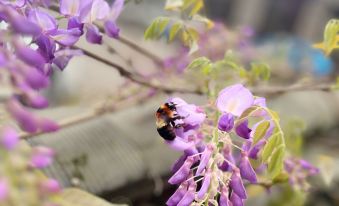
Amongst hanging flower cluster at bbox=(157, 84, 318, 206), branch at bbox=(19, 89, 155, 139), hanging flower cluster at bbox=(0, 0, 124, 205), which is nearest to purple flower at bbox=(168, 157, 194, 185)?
hanging flower cluster at bbox=(157, 84, 318, 206)

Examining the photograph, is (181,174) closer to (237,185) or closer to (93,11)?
(237,185)

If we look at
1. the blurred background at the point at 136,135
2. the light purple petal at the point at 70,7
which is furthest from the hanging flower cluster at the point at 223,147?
the blurred background at the point at 136,135

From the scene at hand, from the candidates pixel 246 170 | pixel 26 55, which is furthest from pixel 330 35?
pixel 26 55

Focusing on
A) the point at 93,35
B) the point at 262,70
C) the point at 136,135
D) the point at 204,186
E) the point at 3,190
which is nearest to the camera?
the point at 3,190

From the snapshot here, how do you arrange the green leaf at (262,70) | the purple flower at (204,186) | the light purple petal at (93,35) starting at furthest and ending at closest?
the green leaf at (262,70) → the light purple petal at (93,35) → the purple flower at (204,186)

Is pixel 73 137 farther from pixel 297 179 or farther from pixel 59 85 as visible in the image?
pixel 59 85

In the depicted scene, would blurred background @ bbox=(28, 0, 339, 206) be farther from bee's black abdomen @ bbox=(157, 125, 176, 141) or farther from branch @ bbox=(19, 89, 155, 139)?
bee's black abdomen @ bbox=(157, 125, 176, 141)

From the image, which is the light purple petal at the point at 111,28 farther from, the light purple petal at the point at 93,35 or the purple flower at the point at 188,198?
the purple flower at the point at 188,198
